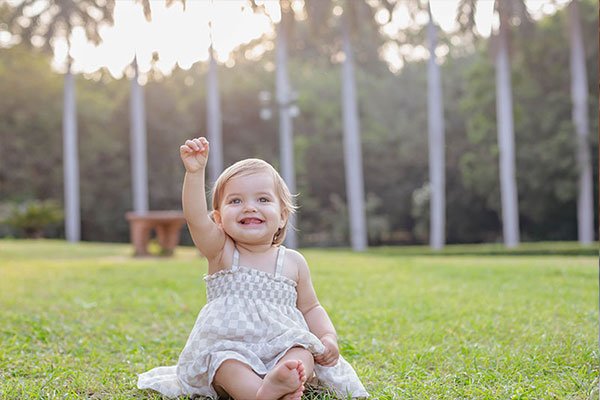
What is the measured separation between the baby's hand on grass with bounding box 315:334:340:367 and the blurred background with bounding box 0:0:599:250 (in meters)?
17.1

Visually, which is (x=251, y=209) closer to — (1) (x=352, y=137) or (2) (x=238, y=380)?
(2) (x=238, y=380)

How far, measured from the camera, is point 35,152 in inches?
1115

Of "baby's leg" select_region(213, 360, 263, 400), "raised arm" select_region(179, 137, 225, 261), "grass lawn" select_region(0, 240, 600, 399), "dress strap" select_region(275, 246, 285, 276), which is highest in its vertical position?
"raised arm" select_region(179, 137, 225, 261)

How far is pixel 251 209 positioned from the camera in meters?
2.89

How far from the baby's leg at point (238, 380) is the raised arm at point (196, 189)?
1.63ft

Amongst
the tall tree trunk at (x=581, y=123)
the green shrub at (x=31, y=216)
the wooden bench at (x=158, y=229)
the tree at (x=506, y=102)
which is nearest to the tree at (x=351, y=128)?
the tree at (x=506, y=102)

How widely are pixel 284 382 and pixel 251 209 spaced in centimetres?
71

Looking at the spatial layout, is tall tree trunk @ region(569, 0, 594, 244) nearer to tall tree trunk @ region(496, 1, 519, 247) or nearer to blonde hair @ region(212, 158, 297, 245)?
tall tree trunk @ region(496, 1, 519, 247)

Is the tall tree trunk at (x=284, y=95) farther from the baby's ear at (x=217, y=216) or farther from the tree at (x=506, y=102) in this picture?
the baby's ear at (x=217, y=216)

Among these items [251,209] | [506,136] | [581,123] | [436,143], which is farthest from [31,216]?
[251,209]

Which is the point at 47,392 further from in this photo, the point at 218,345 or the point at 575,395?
the point at 575,395

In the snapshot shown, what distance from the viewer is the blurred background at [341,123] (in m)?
22.2

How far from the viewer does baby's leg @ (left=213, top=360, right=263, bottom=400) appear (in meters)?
2.63

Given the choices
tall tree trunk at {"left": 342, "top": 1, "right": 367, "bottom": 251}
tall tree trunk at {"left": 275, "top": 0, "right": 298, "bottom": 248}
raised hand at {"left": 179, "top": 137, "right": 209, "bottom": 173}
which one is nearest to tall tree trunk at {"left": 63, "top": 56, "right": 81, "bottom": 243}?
tall tree trunk at {"left": 275, "top": 0, "right": 298, "bottom": 248}
